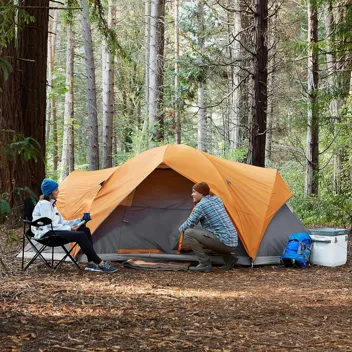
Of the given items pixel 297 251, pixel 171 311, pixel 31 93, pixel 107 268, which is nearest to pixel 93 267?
pixel 107 268

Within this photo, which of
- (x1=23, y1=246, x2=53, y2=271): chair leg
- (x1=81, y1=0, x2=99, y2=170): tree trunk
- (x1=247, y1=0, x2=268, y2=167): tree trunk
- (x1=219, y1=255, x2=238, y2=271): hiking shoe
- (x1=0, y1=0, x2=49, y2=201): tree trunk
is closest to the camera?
(x1=23, y1=246, x2=53, y2=271): chair leg

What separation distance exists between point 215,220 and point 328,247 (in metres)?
1.56

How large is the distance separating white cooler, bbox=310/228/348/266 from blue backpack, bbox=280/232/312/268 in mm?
179

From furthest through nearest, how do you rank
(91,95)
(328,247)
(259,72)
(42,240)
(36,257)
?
1. (91,95)
2. (259,72)
3. (328,247)
4. (36,257)
5. (42,240)

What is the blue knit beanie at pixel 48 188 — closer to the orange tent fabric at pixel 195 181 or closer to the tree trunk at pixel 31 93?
the orange tent fabric at pixel 195 181

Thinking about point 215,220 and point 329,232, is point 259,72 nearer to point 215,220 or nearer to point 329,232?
point 329,232

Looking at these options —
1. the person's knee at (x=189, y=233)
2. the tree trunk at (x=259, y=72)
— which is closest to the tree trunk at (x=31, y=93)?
the person's knee at (x=189, y=233)

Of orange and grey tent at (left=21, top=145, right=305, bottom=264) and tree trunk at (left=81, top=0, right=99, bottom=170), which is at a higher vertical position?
tree trunk at (left=81, top=0, right=99, bottom=170)

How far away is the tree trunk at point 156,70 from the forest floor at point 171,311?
8.84 meters

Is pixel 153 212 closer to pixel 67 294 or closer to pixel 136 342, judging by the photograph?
pixel 67 294

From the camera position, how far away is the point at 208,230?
6777 mm

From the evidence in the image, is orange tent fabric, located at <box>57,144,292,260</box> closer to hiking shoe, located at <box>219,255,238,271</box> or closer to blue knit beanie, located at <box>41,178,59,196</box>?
hiking shoe, located at <box>219,255,238,271</box>

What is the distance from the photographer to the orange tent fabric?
7105 mm

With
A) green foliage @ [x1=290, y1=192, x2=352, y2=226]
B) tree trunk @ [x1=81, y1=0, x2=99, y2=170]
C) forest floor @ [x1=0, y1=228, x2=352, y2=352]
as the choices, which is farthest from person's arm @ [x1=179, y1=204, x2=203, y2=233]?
tree trunk @ [x1=81, y1=0, x2=99, y2=170]
